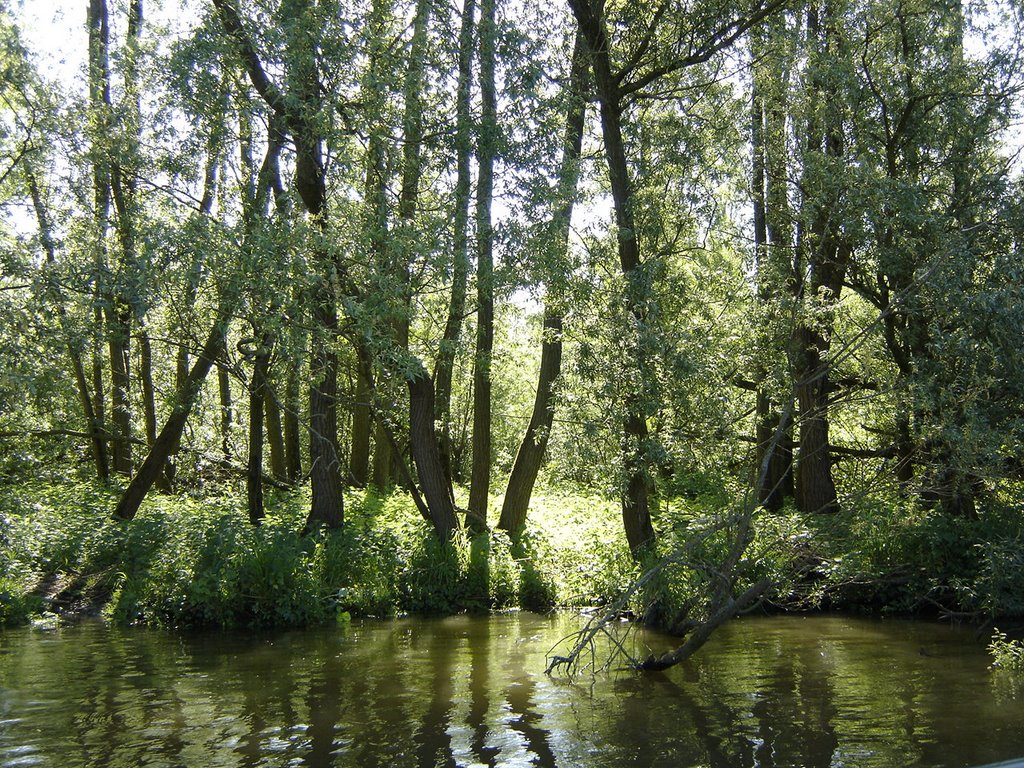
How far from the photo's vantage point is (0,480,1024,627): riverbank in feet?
39.9

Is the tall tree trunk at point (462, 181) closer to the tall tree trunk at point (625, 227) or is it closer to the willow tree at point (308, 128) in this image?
the willow tree at point (308, 128)

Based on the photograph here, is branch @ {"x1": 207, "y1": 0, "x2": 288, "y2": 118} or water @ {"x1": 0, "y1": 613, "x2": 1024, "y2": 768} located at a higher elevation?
branch @ {"x1": 207, "y1": 0, "x2": 288, "y2": 118}

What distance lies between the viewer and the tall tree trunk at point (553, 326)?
12.9 m

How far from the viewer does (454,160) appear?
12.6 m

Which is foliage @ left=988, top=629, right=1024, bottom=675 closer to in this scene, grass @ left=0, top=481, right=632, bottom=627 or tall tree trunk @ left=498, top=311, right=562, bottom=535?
grass @ left=0, top=481, right=632, bottom=627

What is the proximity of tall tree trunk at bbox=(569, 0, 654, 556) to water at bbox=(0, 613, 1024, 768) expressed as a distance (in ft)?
7.41

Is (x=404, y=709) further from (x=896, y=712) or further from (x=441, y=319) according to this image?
(x=441, y=319)

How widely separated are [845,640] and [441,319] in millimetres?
7097

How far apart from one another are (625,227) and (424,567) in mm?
5893

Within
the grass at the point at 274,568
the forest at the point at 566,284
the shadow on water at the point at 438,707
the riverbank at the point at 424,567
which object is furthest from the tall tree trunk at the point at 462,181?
the shadow on water at the point at 438,707

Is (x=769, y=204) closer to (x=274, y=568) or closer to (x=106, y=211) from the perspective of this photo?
(x=274, y=568)

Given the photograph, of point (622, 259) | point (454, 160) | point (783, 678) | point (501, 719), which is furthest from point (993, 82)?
point (501, 719)

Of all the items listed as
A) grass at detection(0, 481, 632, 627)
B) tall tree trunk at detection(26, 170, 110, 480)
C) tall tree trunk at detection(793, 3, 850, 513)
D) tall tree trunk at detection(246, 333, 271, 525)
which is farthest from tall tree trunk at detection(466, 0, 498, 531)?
tall tree trunk at detection(26, 170, 110, 480)

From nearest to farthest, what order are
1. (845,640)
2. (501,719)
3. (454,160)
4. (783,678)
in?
(501,719) → (783,678) → (845,640) → (454,160)
